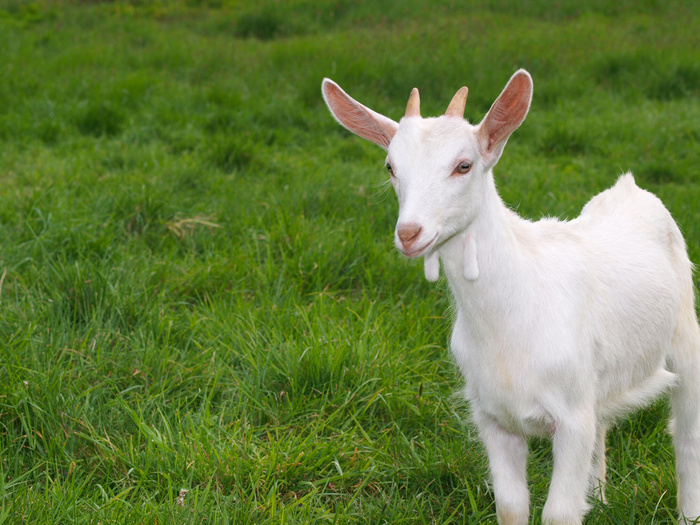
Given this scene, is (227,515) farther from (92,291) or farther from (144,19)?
(144,19)

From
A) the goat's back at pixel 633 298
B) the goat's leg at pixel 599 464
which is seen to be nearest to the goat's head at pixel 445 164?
the goat's back at pixel 633 298

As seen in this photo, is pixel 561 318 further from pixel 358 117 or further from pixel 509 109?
pixel 358 117

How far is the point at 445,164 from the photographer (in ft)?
6.97

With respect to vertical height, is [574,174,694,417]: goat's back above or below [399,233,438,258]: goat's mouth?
below

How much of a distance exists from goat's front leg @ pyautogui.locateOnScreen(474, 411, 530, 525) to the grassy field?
268 mm

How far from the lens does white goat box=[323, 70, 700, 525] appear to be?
2152 mm

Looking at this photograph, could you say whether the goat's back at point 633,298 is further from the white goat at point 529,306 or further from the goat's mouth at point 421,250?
the goat's mouth at point 421,250

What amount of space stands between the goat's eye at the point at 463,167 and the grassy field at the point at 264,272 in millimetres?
518

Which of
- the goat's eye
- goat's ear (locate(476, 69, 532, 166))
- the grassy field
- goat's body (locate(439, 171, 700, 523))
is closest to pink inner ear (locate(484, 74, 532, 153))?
goat's ear (locate(476, 69, 532, 166))

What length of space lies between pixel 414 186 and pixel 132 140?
4.82 meters

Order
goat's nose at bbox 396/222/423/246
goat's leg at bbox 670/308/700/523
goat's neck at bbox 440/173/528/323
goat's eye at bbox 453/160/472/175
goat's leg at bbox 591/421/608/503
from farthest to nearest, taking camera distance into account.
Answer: goat's leg at bbox 591/421/608/503 → goat's leg at bbox 670/308/700/523 → goat's neck at bbox 440/173/528/323 → goat's eye at bbox 453/160/472/175 → goat's nose at bbox 396/222/423/246

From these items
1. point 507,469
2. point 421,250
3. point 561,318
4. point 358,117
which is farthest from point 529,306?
point 358,117

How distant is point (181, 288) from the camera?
3.97 metres

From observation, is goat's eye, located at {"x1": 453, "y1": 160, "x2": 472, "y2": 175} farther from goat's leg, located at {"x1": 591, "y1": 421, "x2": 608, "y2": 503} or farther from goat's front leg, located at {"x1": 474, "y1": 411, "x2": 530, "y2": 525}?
goat's leg, located at {"x1": 591, "y1": 421, "x2": 608, "y2": 503}
